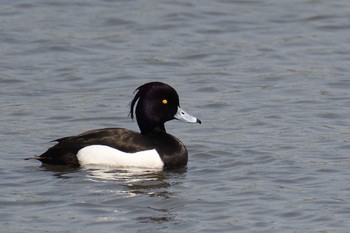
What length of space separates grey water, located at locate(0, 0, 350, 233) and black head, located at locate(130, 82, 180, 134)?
1.70 feet

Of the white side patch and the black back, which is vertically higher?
the black back

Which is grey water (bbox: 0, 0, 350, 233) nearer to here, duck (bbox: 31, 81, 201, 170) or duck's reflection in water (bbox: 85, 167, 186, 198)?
duck's reflection in water (bbox: 85, 167, 186, 198)

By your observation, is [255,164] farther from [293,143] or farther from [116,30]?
[116,30]

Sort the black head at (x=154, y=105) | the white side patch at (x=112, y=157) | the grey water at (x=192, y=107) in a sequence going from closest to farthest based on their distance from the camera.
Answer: the grey water at (x=192, y=107), the white side patch at (x=112, y=157), the black head at (x=154, y=105)

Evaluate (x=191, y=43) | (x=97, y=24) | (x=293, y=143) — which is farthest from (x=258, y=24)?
(x=293, y=143)

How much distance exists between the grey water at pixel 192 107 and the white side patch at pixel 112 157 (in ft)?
0.49

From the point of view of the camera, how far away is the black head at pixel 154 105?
471 inches

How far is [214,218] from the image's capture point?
965 centimetres

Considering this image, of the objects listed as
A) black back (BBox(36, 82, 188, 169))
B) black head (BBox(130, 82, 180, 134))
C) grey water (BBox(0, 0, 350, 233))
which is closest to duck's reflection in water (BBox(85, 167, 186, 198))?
grey water (BBox(0, 0, 350, 233))

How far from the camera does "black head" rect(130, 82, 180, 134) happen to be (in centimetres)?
1195

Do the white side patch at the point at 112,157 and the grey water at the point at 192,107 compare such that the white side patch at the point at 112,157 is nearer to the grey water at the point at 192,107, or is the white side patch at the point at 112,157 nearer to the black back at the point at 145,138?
the black back at the point at 145,138

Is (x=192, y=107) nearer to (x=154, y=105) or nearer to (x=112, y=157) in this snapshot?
(x=154, y=105)

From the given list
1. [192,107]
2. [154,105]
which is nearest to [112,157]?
[154,105]

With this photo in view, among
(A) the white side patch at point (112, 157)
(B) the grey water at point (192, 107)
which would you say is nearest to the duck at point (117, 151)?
(A) the white side patch at point (112, 157)
